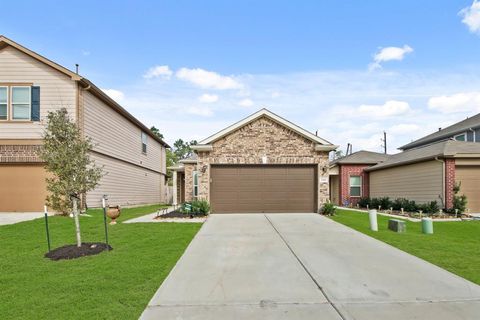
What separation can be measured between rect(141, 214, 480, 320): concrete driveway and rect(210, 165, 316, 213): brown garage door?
262 inches

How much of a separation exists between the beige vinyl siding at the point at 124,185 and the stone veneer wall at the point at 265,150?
5.25 m

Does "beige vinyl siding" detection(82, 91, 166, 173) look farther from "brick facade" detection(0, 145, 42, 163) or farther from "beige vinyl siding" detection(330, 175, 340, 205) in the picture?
"beige vinyl siding" detection(330, 175, 340, 205)

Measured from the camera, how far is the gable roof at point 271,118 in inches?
597

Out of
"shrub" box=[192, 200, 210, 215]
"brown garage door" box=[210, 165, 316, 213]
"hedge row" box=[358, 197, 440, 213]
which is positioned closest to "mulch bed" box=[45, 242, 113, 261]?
"shrub" box=[192, 200, 210, 215]

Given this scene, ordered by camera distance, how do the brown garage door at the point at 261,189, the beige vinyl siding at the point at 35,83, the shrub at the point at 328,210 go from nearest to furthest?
the beige vinyl siding at the point at 35,83
the shrub at the point at 328,210
the brown garage door at the point at 261,189

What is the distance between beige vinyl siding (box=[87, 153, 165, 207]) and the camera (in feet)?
53.6

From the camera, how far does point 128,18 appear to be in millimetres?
14539

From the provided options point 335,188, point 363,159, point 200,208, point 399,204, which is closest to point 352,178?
point 363,159

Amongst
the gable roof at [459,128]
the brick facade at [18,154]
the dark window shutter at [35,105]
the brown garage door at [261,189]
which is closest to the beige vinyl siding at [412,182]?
the brown garage door at [261,189]

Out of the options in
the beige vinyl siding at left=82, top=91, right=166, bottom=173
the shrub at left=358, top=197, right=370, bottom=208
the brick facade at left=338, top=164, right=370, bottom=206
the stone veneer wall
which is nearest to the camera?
the stone veneer wall

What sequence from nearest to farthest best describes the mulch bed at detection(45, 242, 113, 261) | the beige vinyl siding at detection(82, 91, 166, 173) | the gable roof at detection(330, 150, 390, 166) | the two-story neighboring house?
the mulch bed at detection(45, 242, 113, 261)
the two-story neighboring house
the beige vinyl siding at detection(82, 91, 166, 173)
the gable roof at detection(330, 150, 390, 166)

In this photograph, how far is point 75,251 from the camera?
7227 mm

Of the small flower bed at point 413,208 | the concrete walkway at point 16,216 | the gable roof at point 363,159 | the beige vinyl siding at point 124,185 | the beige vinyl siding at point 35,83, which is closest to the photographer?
the concrete walkway at point 16,216

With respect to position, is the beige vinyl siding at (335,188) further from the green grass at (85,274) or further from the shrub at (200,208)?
the green grass at (85,274)
